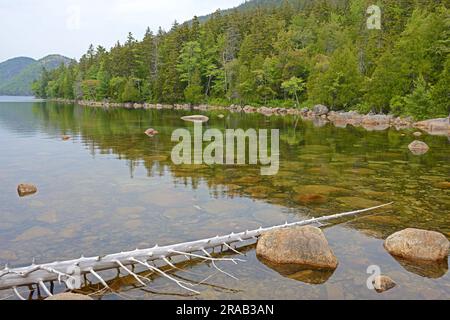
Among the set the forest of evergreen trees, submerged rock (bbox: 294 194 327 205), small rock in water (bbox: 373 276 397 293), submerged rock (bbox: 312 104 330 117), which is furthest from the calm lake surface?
submerged rock (bbox: 312 104 330 117)

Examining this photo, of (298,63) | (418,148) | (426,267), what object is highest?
(298,63)

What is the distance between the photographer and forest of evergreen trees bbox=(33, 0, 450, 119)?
44.1 m

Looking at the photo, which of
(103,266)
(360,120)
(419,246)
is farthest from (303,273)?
(360,120)

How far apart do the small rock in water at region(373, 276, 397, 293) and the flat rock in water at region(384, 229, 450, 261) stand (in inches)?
55.4

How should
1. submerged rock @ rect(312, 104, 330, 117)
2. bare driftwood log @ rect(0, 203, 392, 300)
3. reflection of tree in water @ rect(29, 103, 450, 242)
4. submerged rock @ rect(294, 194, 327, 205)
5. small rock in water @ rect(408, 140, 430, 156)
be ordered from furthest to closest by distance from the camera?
submerged rock @ rect(312, 104, 330, 117) → small rock in water @ rect(408, 140, 430, 156) → submerged rock @ rect(294, 194, 327, 205) → reflection of tree in water @ rect(29, 103, 450, 242) → bare driftwood log @ rect(0, 203, 392, 300)

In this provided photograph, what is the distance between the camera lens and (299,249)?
8469mm

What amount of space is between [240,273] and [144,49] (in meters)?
91.8

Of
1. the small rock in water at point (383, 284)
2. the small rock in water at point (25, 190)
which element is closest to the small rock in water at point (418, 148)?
the small rock in water at point (383, 284)

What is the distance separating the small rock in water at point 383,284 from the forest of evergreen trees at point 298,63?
36757mm

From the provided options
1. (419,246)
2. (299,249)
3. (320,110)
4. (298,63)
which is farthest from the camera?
(298,63)

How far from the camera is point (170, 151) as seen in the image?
23.4 metres

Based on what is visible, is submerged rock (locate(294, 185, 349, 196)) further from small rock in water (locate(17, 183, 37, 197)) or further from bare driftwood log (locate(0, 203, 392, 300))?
small rock in water (locate(17, 183, 37, 197))

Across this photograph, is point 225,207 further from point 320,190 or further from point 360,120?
point 360,120

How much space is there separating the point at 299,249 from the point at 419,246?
2642 millimetres
